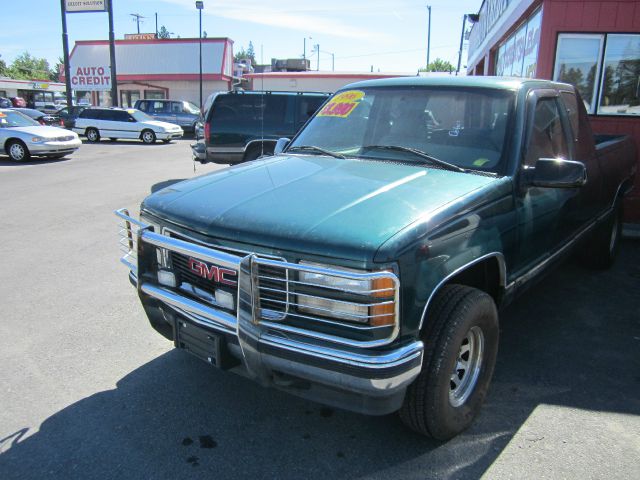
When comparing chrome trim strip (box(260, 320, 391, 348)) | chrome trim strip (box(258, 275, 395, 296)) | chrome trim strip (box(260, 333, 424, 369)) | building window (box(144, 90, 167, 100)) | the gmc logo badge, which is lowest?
chrome trim strip (box(260, 333, 424, 369))

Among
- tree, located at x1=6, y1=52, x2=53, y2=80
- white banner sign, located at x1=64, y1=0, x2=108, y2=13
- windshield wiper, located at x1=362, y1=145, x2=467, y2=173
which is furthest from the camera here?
tree, located at x1=6, y1=52, x2=53, y2=80

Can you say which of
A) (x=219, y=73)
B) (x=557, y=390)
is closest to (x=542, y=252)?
(x=557, y=390)

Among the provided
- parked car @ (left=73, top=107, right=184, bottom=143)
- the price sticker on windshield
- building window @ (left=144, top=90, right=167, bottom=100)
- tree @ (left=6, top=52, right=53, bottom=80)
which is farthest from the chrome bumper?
tree @ (left=6, top=52, right=53, bottom=80)

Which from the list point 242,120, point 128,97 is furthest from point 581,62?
point 128,97

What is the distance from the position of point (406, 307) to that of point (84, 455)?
182 cm

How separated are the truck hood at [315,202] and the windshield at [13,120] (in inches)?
586

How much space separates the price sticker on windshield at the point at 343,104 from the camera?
13.7ft

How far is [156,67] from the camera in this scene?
37594mm

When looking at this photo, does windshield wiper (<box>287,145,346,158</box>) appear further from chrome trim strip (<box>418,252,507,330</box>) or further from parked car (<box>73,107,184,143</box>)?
parked car (<box>73,107,184,143</box>)

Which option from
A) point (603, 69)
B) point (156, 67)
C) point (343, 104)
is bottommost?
point (343, 104)

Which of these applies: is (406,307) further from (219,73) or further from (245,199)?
(219,73)

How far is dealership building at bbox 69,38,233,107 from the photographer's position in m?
36.7

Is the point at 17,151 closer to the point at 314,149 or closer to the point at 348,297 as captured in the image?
the point at 314,149

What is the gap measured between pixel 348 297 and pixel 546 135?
7.64 feet
